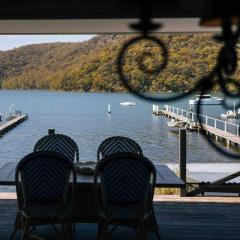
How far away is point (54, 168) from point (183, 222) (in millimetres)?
1637

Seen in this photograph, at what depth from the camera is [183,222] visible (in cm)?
456

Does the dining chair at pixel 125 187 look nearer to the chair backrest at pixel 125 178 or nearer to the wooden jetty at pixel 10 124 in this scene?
the chair backrest at pixel 125 178

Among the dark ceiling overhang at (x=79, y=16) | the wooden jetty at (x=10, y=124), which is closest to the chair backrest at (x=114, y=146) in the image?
the dark ceiling overhang at (x=79, y=16)

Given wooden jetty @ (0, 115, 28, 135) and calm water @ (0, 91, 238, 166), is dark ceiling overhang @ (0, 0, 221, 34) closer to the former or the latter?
calm water @ (0, 91, 238, 166)

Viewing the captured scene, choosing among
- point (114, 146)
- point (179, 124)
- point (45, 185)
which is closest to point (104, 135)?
point (179, 124)

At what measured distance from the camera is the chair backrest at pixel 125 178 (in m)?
3.31

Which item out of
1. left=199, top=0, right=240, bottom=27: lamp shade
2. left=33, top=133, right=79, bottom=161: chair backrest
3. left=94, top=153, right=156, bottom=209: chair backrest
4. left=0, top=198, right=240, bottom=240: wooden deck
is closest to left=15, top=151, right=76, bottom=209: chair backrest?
left=94, top=153, right=156, bottom=209: chair backrest

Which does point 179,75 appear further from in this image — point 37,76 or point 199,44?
point 37,76

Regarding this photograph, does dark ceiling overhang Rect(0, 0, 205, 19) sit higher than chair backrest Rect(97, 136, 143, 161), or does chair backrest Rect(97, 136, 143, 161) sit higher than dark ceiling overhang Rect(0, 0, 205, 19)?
dark ceiling overhang Rect(0, 0, 205, 19)

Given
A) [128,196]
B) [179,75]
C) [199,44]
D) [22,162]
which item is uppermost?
[199,44]

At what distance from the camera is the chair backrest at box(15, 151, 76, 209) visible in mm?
3361

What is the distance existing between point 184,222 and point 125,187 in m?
1.39

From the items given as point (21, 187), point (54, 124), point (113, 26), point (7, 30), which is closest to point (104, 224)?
point (21, 187)

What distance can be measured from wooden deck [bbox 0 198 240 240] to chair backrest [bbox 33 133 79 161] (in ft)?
2.11
